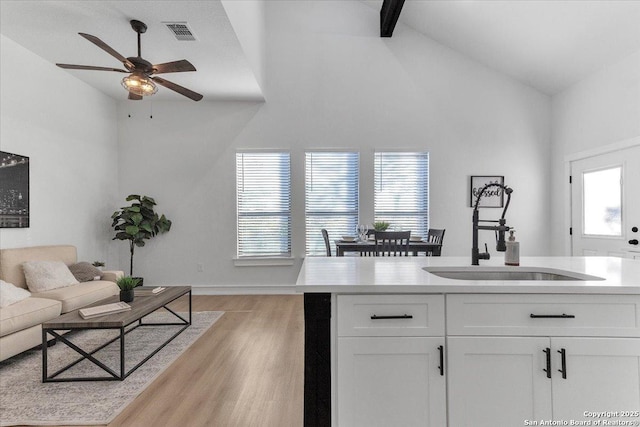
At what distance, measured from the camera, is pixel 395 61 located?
5227mm

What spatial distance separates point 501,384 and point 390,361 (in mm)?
467

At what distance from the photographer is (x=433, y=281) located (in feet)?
4.68

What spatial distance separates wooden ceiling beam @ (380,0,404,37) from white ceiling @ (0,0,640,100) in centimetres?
27

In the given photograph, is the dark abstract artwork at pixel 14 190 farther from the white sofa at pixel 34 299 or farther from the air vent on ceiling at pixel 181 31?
the air vent on ceiling at pixel 181 31

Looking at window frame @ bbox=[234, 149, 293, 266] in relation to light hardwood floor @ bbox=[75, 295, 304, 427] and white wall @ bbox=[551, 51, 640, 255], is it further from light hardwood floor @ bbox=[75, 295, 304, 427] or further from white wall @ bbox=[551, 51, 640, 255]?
white wall @ bbox=[551, 51, 640, 255]

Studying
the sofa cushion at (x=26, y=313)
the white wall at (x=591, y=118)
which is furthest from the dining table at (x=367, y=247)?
the sofa cushion at (x=26, y=313)

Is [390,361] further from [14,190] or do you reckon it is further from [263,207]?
[14,190]

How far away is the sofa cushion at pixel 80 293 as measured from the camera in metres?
3.08

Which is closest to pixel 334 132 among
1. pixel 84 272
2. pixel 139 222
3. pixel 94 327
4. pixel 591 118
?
pixel 139 222

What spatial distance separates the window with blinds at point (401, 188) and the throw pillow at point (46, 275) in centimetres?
410

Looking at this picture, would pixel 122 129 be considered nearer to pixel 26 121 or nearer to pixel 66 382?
pixel 26 121

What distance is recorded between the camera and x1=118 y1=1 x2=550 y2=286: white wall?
205 inches

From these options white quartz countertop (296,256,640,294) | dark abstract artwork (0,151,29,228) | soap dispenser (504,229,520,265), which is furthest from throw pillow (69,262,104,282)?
soap dispenser (504,229,520,265)

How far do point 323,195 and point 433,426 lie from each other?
412 centimetres
